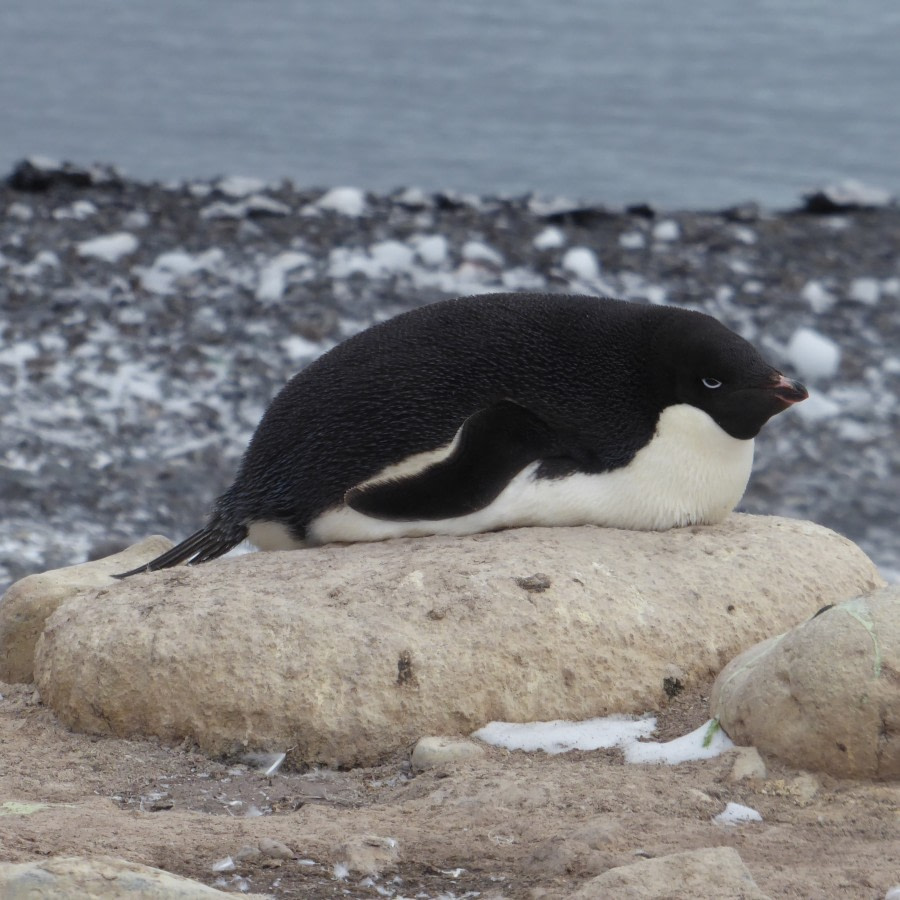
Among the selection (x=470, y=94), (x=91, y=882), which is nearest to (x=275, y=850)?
(x=91, y=882)

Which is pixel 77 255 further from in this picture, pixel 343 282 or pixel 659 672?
pixel 659 672

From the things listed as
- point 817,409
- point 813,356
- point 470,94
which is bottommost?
point 817,409

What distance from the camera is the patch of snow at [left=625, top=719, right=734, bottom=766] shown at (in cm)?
409

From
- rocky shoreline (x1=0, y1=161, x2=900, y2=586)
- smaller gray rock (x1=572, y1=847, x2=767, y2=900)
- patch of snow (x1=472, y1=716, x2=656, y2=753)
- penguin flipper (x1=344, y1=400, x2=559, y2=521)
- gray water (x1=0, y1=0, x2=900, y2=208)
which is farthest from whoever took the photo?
gray water (x1=0, y1=0, x2=900, y2=208)

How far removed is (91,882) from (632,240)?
31.8 ft

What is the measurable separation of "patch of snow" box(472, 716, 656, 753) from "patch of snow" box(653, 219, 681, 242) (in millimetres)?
8218

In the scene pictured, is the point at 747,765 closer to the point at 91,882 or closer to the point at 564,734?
the point at 564,734

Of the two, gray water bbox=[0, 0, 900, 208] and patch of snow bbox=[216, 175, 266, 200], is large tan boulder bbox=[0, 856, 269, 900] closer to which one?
patch of snow bbox=[216, 175, 266, 200]

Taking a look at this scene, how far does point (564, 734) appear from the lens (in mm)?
4320

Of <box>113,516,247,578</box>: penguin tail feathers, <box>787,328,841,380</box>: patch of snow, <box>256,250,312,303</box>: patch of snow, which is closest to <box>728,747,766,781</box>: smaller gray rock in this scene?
<box>113,516,247,578</box>: penguin tail feathers

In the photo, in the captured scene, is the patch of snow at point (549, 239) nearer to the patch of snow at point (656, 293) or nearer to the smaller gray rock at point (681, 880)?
the patch of snow at point (656, 293)

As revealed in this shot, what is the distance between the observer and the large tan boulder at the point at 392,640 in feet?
14.1

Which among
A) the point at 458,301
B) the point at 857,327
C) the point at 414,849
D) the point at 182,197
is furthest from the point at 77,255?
the point at 414,849

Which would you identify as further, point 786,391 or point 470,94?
point 470,94
